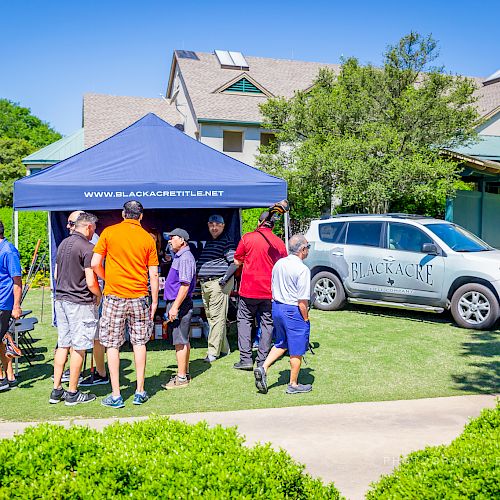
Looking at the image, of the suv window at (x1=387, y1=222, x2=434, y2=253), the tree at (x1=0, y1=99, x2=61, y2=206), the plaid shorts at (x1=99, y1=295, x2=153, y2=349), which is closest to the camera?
the plaid shorts at (x1=99, y1=295, x2=153, y2=349)

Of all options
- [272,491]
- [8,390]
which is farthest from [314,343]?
[272,491]

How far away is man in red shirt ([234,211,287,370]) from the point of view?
294 inches

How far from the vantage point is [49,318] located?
37.3 ft

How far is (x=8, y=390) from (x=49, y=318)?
15.6 feet

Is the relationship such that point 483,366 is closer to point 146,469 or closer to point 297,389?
point 297,389

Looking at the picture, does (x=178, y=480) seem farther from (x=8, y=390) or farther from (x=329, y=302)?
(x=329, y=302)

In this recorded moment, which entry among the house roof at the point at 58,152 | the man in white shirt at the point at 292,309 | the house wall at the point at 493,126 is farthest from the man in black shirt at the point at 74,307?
the house roof at the point at 58,152

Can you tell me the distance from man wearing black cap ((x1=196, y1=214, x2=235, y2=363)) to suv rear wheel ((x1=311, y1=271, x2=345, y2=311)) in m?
3.87

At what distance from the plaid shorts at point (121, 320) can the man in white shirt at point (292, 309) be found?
4.47ft

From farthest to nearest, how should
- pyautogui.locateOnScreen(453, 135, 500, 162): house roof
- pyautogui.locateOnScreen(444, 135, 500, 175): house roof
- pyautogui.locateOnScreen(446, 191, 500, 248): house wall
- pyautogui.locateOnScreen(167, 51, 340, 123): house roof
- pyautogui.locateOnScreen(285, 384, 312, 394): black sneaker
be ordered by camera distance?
1. pyautogui.locateOnScreen(167, 51, 340, 123): house roof
2. pyautogui.locateOnScreen(453, 135, 500, 162): house roof
3. pyautogui.locateOnScreen(446, 191, 500, 248): house wall
4. pyautogui.locateOnScreen(444, 135, 500, 175): house roof
5. pyautogui.locateOnScreen(285, 384, 312, 394): black sneaker

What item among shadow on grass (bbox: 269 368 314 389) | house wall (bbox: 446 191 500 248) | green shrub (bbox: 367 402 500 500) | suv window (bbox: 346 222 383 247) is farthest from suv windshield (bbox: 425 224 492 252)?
house wall (bbox: 446 191 500 248)

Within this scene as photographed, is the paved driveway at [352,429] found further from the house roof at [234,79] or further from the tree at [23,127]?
the tree at [23,127]

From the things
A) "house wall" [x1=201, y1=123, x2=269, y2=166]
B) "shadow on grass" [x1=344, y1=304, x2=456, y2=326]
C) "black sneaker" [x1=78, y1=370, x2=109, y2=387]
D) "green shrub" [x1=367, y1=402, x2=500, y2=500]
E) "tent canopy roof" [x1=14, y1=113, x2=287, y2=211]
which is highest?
"house wall" [x1=201, y1=123, x2=269, y2=166]

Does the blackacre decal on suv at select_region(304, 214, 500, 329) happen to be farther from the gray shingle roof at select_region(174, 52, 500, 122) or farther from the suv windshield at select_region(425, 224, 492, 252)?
the gray shingle roof at select_region(174, 52, 500, 122)
